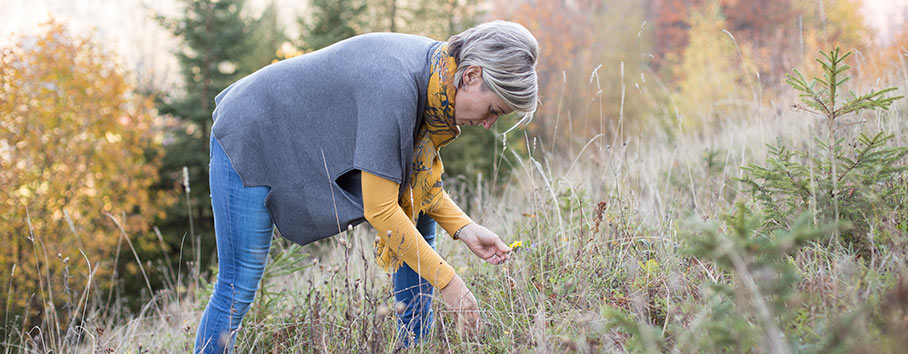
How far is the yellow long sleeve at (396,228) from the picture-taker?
162 centimetres

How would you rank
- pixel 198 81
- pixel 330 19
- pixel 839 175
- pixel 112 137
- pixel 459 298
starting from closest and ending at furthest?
pixel 459 298, pixel 839 175, pixel 330 19, pixel 198 81, pixel 112 137

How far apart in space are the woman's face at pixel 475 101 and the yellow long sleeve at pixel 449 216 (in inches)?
15.6

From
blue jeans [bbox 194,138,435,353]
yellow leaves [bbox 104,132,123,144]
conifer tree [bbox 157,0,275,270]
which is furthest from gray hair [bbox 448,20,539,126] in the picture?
yellow leaves [bbox 104,132,123,144]

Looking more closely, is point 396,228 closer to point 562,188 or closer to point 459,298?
point 459,298

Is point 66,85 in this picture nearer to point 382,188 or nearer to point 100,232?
point 100,232

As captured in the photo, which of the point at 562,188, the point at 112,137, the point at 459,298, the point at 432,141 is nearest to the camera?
the point at 459,298

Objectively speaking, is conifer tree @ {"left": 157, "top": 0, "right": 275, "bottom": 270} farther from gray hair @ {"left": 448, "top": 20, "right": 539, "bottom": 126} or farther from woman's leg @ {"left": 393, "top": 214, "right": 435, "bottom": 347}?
gray hair @ {"left": 448, "top": 20, "right": 539, "bottom": 126}

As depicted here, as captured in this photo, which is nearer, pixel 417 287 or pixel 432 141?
pixel 432 141

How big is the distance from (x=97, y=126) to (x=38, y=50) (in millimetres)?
1964

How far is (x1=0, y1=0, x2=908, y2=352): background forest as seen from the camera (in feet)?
4.96

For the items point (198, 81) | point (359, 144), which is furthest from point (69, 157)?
point (359, 144)

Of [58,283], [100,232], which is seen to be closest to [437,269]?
[58,283]

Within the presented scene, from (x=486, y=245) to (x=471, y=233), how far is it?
0.07 m

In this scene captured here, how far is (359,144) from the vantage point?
162 cm
